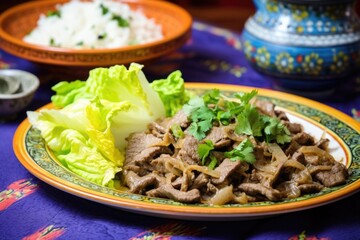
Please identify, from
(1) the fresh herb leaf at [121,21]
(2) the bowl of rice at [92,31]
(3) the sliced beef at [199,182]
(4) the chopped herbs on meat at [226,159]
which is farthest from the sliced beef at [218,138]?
(1) the fresh herb leaf at [121,21]

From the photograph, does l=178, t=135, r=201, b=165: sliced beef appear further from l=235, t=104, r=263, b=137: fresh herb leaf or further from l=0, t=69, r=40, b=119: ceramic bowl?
l=0, t=69, r=40, b=119: ceramic bowl

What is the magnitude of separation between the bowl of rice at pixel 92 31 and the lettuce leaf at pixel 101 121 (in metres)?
0.53

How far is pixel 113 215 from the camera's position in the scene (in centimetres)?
176

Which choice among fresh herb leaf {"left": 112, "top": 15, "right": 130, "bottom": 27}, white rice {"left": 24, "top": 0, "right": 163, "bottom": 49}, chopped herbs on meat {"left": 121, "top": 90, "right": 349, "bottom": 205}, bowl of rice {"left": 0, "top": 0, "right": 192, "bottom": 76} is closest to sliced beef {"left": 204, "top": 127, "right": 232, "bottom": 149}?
chopped herbs on meat {"left": 121, "top": 90, "right": 349, "bottom": 205}

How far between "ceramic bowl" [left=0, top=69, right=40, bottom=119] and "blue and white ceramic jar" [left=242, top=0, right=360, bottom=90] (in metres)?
1.07

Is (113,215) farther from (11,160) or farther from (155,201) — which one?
(11,160)

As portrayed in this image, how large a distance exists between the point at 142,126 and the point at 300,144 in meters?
0.56

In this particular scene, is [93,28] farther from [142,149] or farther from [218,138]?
[218,138]

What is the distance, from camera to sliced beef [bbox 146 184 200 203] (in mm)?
1654

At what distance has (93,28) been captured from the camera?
307cm

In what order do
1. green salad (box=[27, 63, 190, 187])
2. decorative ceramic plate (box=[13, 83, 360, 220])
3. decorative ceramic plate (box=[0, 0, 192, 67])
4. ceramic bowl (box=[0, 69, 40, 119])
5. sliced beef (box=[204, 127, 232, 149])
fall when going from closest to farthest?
decorative ceramic plate (box=[13, 83, 360, 220])
sliced beef (box=[204, 127, 232, 149])
green salad (box=[27, 63, 190, 187])
ceramic bowl (box=[0, 69, 40, 119])
decorative ceramic plate (box=[0, 0, 192, 67])

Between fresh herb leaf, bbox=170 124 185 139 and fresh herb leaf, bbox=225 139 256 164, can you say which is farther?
fresh herb leaf, bbox=170 124 185 139

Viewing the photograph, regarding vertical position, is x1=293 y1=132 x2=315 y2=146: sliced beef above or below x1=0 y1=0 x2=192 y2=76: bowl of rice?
above

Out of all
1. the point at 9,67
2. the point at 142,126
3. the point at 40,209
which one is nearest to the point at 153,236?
the point at 40,209
